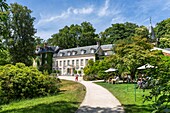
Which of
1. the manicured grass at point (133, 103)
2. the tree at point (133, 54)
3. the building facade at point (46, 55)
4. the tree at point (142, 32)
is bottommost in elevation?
the manicured grass at point (133, 103)

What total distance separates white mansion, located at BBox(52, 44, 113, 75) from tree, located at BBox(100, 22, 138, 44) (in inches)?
594

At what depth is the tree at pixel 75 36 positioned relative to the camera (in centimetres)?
7150

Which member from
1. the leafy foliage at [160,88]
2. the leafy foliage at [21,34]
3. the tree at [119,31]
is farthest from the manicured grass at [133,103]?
the tree at [119,31]

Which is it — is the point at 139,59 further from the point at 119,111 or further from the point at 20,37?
the point at 20,37

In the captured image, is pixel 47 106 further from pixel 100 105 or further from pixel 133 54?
pixel 133 54

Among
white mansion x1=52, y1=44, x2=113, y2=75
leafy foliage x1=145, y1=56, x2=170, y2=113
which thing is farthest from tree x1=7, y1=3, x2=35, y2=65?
leafy foliage x1=145, y1=56, x2=170, y2=113

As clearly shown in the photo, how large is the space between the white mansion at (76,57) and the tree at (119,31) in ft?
49.5

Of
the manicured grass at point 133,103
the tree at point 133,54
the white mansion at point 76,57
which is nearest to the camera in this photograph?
the manicured grass at point 133,103

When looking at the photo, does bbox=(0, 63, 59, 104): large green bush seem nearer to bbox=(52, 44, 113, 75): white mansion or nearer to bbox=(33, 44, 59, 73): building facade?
bbox=(52, 44, 113, 75): white mansion

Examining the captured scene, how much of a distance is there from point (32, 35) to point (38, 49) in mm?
26034

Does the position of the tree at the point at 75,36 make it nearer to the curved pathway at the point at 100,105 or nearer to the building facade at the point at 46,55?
the building facade at the point at 46,55

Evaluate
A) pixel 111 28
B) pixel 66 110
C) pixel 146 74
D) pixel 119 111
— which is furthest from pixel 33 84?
pixel 111 28

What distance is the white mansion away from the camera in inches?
2021

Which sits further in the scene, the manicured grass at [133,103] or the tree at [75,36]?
the tree at [75,36]
